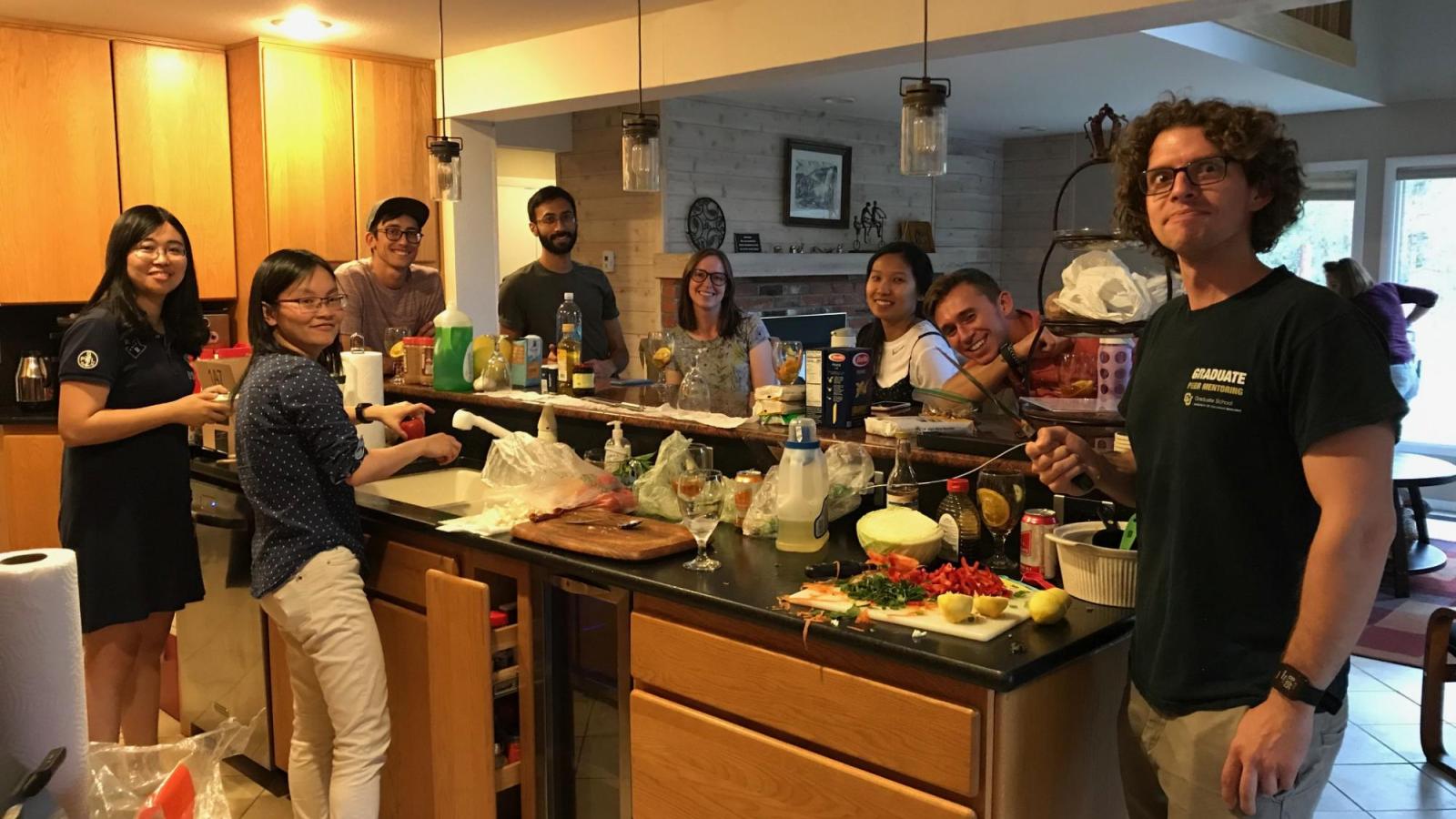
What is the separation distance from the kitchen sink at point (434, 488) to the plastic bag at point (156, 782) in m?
1.90

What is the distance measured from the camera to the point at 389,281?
13.1 ft

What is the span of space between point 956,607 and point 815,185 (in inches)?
237

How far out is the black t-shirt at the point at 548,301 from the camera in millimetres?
4426


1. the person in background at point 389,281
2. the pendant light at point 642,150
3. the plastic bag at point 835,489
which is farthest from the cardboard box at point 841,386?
the person in background at point 389,281

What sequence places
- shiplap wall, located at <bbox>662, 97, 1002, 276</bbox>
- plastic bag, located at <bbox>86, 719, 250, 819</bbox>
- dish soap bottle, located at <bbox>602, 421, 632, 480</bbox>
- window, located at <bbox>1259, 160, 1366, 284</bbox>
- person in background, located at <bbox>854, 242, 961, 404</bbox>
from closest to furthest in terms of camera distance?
plastic bag, located at <bbox>86, 719, 250, 819</bbox>
dish soap bottle, located at <bbox>602, 421, 632, 480</bbox>
person in background, located at <bbox>854, 242, 961, 404</bbox>
shiplap wall, located at <bbox>662, 97, 1002, 276</bbox>
window, located at <bbox>1259, 160, 1366, 284</bbox>

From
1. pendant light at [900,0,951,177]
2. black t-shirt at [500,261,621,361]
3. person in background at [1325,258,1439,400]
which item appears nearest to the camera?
pendant light at [900,0,951,177]

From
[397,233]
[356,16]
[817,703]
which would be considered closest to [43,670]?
[817,703]

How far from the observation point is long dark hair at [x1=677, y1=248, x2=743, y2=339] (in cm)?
383

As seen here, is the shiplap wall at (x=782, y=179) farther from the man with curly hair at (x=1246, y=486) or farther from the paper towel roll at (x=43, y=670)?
the paper towel roll at (x=43, y=670)

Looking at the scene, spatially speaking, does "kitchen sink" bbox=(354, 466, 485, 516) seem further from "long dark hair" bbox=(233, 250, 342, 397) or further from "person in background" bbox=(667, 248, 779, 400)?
"person in background" bbox=(667, 248, 779, 400)

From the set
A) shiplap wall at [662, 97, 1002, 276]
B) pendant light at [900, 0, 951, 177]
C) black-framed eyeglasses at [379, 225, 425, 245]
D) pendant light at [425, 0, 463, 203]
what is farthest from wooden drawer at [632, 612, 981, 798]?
shiplap wall at [662, 97, 1002, 276]

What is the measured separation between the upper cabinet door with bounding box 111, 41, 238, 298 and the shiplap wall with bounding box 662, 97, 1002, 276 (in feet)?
8.12

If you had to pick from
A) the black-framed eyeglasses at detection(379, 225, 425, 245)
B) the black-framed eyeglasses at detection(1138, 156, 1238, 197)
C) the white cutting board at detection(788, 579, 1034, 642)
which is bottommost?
the white cutting board at detection(788, 579, 1034, 642)

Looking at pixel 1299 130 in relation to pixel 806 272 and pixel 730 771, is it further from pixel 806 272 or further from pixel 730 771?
pixel 730 771
